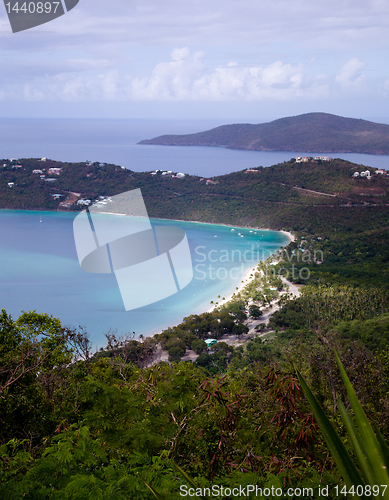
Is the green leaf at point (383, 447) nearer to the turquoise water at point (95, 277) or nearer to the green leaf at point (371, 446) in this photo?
the green leaf at point (371, 446)

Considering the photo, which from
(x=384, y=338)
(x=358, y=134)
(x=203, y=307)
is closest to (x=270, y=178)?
(x=203, y=307)

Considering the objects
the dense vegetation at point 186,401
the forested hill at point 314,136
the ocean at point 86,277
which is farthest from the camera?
the forested hill at point 314,136

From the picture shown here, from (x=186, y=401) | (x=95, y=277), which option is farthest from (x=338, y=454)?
(x=95, y=277)

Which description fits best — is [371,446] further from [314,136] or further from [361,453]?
[314,136]

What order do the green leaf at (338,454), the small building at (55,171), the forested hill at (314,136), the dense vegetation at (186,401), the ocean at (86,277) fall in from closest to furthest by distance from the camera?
the green leaf at (338,454)
the dense vegetation at (186,401)
the ocean at (86,277)
the small building at (55,171)
the forested hill at (314,136)

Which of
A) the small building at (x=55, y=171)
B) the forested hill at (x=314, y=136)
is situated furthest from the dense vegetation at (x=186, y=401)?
the forested hill at (x=314, y=136)

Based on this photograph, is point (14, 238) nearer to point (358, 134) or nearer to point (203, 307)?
point (203, 307)

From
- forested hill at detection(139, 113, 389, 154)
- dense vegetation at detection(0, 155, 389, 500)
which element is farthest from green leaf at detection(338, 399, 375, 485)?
forested hill at detection(139, 113, 389, 154)
